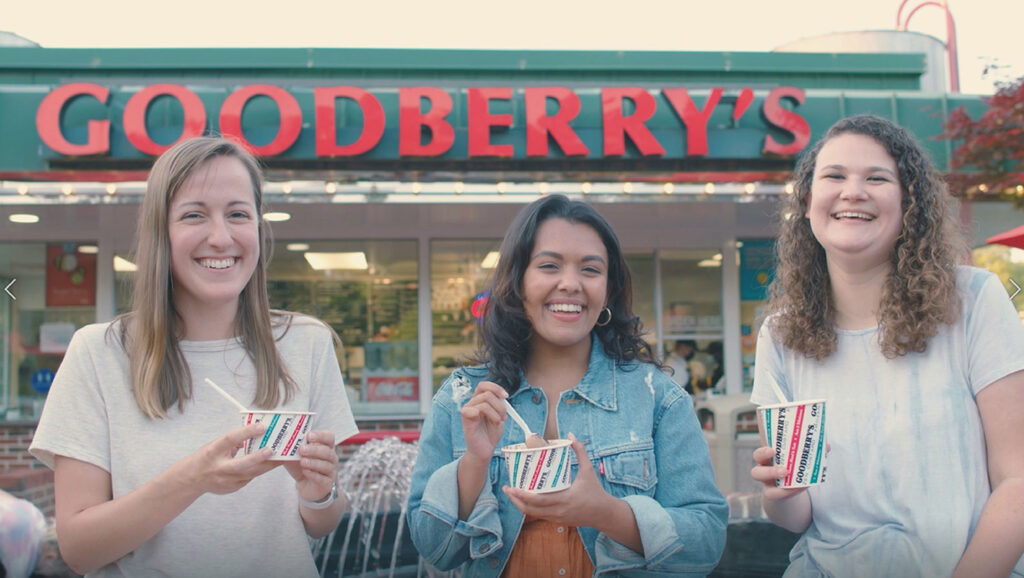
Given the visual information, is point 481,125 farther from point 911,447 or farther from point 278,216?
point 911,447

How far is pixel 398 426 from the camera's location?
9.57m

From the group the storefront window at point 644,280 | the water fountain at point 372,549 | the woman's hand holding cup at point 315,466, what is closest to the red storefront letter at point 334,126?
the storefront window at point 644,280

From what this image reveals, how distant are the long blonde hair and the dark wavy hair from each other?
23.3 inches

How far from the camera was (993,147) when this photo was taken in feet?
26.0

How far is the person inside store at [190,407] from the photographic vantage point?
1.86m

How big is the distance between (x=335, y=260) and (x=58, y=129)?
3347 millimetres

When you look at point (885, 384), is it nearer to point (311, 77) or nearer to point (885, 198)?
point (885, 198)

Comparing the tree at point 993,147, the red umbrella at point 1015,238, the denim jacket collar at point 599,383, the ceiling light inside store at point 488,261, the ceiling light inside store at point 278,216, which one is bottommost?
the denim jacket collar at point 599,383

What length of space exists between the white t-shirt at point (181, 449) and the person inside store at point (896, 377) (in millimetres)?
1274

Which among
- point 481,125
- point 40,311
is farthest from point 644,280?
point 40,311

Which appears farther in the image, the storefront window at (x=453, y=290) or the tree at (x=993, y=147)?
the storefront window at (x=453, y=290)

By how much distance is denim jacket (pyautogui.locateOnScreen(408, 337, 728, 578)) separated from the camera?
1.93 metres

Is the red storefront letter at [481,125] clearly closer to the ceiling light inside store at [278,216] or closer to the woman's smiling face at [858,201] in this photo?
the ceiling light inside store at [278,216]

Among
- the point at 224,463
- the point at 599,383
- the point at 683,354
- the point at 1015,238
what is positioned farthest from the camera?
the point at 683,354
